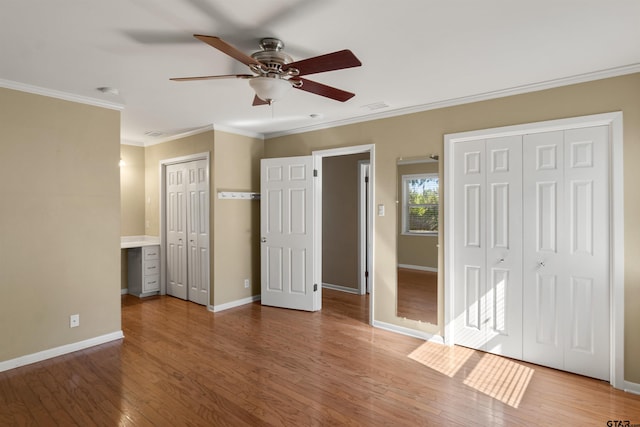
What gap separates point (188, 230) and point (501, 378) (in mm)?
4293

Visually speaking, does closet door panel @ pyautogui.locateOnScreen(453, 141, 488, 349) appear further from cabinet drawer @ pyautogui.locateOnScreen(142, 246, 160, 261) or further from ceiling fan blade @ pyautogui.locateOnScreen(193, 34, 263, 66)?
cabinet drawer @ pyautogui.locateOnScreen(142, 246, 160, 261)

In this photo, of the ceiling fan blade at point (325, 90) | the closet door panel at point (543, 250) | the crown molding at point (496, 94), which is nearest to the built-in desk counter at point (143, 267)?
the crown molding at point (496, 94)

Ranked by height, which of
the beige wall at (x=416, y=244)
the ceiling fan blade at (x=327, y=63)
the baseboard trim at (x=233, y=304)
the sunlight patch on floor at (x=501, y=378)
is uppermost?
the ceiling fan blade at (x=327, y=63)

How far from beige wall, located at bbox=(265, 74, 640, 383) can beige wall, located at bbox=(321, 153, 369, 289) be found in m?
1.07

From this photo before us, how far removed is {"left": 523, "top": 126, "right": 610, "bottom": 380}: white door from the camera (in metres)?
2.86

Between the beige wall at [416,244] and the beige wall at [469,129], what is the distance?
79mm

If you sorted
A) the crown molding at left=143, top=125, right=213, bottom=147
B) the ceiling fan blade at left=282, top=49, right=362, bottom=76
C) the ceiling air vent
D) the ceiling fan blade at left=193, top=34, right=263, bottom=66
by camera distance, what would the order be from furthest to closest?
the crown molding at left=143, top=125, right=213, bottom=147 → the ceiling air vent → the ceiling fan blade at left=282, top=49, right=362, bottom=76 → the ceiling fan blade at left=193, top=34, right=263, bottom=66

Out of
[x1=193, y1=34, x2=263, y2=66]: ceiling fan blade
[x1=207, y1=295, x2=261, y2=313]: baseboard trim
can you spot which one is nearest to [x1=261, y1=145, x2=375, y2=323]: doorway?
[x1=207, y1=295, x2=261, y2=313]: baseboard trim

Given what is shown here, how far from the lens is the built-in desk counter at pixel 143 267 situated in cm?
539

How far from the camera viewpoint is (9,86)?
3.06m

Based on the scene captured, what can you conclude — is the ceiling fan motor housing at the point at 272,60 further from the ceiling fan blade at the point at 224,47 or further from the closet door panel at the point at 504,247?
the closet door panel at the point at 504,247

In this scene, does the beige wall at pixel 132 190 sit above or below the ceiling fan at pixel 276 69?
below

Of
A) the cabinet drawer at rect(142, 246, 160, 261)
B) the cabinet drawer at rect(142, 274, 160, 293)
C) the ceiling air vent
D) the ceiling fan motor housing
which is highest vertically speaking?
the ceiling air vent

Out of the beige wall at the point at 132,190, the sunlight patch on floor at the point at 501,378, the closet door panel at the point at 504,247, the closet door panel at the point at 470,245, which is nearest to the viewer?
the sunlight patch on floor at the point at 501,378
